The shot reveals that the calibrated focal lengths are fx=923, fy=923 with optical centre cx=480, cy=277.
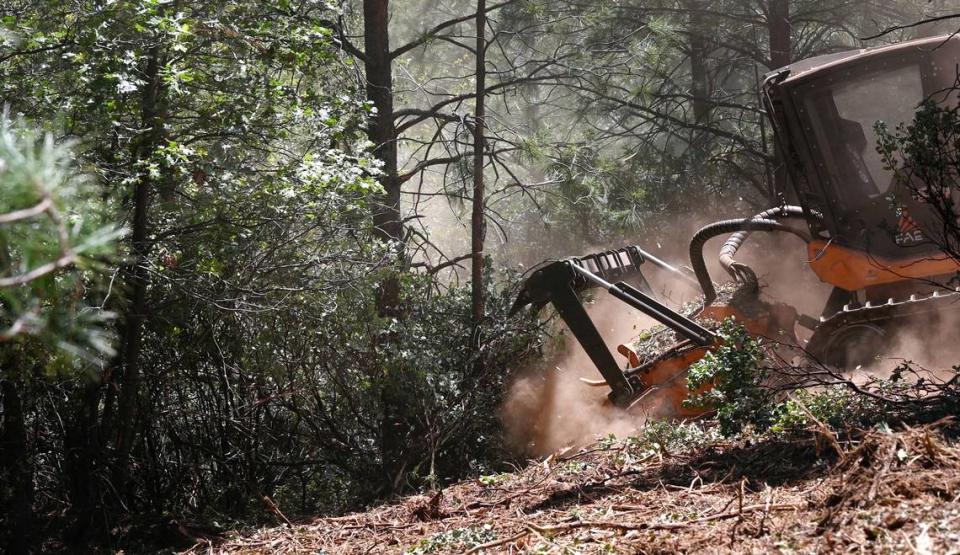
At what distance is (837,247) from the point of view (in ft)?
28.8

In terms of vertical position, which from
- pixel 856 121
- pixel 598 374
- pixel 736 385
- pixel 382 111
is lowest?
pixel 598 374

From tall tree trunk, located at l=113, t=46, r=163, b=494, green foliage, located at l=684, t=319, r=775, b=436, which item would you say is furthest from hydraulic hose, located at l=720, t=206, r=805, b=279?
tall tree trunk, located at l=113, t=46, r=163, b=494

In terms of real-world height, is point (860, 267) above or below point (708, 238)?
below

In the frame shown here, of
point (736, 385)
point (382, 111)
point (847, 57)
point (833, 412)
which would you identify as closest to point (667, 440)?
point (736, 385)

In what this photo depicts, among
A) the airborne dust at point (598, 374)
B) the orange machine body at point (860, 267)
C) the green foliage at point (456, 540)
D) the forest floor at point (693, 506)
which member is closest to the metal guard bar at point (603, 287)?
the airborne dust at point (598, 374)

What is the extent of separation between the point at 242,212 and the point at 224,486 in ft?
7.94

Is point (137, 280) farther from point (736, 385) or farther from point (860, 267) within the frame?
point (860, 267)

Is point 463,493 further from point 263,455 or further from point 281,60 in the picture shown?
point 281,60

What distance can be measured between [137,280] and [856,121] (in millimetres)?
6534

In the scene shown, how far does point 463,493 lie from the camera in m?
6.87

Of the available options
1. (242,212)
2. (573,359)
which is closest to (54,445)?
(242,212)

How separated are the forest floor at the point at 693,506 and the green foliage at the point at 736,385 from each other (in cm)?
20

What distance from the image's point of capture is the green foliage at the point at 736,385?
5938 mm

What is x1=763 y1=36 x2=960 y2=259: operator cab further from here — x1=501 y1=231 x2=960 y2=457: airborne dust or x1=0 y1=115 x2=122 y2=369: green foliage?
x1=0 y1=115 x2=122 y2=369: green foliage
